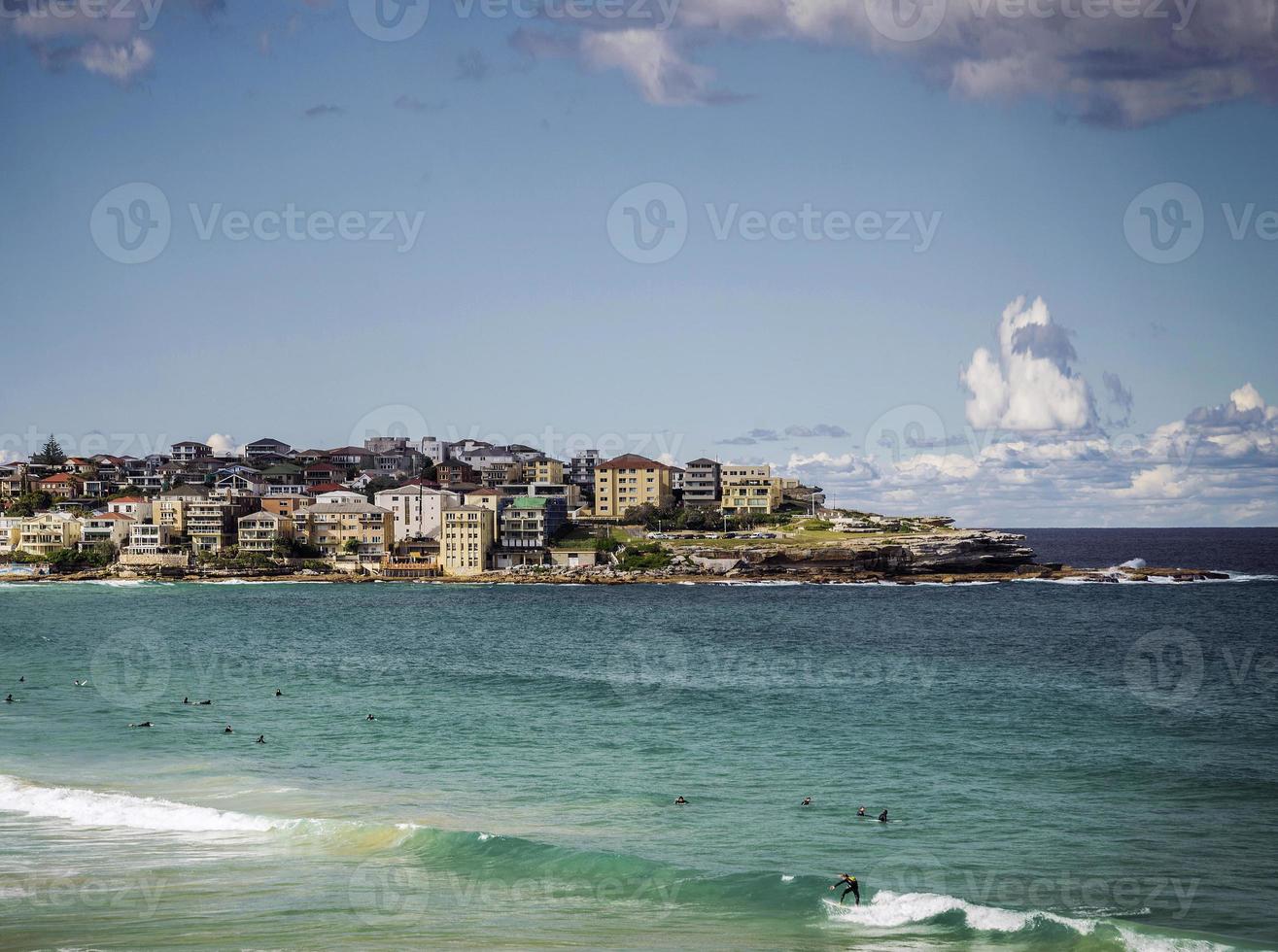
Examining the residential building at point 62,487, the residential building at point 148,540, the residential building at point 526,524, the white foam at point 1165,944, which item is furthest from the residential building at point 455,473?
the white foam at point 1165,944

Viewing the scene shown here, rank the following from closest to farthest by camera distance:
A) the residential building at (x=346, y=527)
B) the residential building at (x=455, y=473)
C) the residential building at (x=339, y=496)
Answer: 1. the residential building at (x=346, y=527)
2. the residential building at (x=339, y=496)
3. the residential building at (x=455, y=473)

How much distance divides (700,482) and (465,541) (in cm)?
3892

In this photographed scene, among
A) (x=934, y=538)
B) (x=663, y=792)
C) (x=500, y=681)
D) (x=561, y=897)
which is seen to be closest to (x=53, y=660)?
(x=500, y=681)

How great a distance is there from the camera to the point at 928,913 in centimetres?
1950

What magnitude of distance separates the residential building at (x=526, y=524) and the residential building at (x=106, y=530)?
42.5m

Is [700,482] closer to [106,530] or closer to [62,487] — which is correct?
[106,530]

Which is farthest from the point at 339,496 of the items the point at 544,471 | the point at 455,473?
the point at 544,471

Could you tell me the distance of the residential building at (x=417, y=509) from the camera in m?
131

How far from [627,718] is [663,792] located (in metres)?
10.3

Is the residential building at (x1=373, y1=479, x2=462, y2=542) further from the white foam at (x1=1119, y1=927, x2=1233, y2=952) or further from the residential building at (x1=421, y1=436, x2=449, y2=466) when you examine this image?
the white foam at (x1=1119, y1=927, x2=1233, y2=952)

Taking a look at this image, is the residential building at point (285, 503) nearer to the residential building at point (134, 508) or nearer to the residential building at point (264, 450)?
the residential building at point (134, 508)

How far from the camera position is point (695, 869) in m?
21.8

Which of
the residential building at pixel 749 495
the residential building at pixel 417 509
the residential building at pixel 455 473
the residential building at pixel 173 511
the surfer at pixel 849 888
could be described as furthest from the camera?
the residential building at pixel 455 473

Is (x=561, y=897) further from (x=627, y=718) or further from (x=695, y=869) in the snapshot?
(x=627, y=718)
